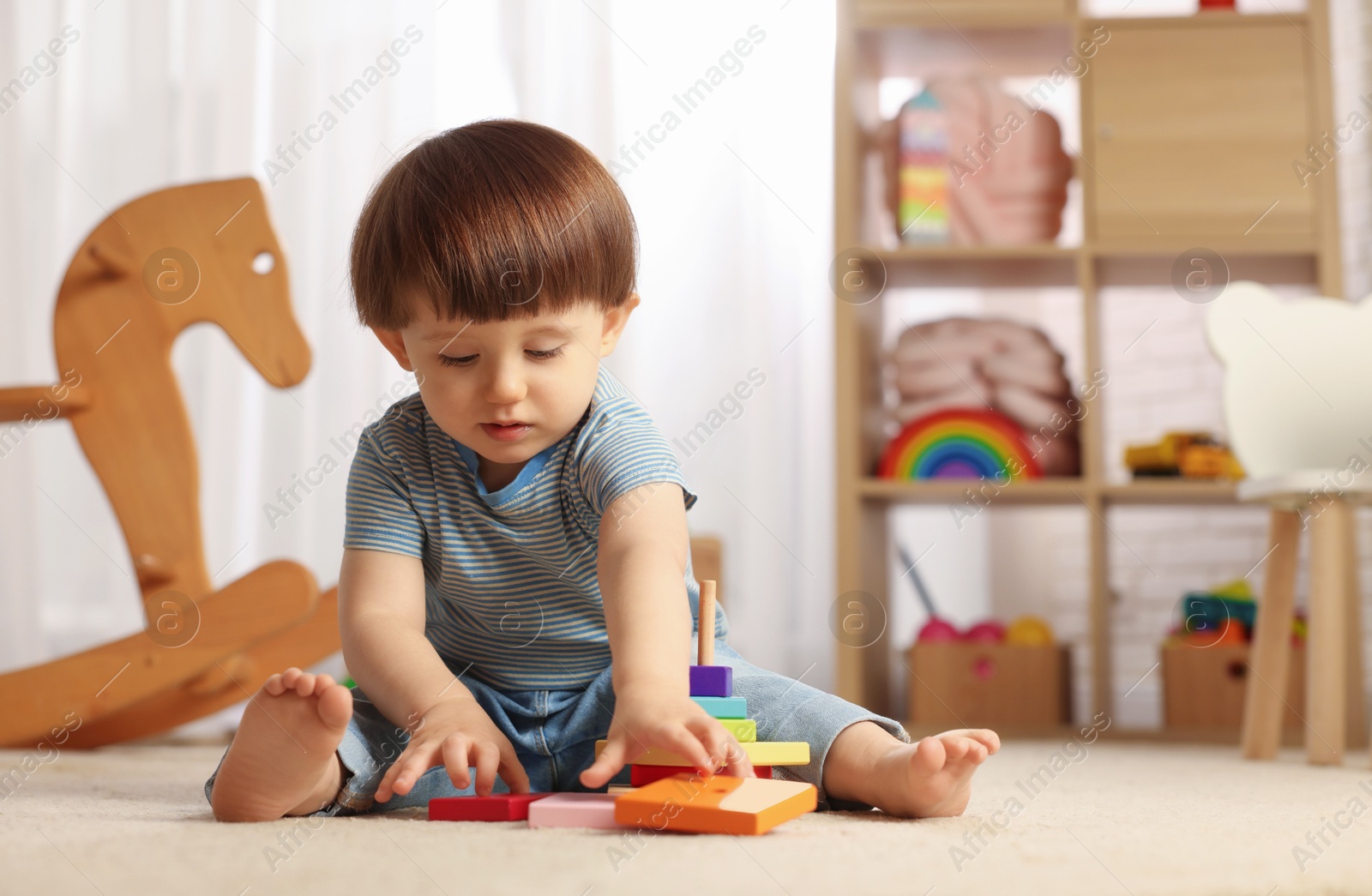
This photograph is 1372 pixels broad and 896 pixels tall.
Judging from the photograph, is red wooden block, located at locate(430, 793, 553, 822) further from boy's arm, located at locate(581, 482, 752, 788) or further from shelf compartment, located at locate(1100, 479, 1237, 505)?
shelf compartment, located at locate(1100, 479, 1237, 505)

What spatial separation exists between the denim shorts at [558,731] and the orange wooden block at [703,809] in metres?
0.15

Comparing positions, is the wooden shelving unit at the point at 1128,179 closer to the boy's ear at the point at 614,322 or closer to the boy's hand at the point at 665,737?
the boy's ear at the point at 614,322

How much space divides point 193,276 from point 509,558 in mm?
792

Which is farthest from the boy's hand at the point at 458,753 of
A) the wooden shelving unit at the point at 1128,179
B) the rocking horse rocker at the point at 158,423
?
the wooden shelving unit at the point at 1128,179

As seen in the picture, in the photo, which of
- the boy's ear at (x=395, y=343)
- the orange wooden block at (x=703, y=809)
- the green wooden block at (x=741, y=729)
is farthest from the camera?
the boy's ear at (x=395, y=343)

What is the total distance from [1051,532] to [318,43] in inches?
60.7

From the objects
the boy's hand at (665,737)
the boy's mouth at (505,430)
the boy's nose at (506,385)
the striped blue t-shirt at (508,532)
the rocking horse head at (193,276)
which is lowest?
the boy's hand at (665,737)

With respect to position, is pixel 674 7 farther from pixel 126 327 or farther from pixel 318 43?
pixel 126 327

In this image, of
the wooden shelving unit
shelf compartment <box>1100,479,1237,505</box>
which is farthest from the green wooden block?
Result: shelf compartment <box>1100,479,1237,505</box>

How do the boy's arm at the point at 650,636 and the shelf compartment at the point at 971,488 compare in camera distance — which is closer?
the boy's arm at the point at 650,636

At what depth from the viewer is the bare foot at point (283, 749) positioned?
1.94 ft

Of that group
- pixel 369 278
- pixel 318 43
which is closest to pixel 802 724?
pixel 369 278

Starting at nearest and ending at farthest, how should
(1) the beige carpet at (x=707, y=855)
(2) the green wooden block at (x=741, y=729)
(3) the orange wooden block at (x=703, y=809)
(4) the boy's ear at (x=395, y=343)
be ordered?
(1) the beige carpet at (x=707, y=855) → (3) the orange wooden block at (x=703, y=809) → (2) the green wooden block at (x=741, y=729) → (4) the boy's ear at (x=395, y=343)

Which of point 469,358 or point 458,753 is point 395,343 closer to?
point 469,358
